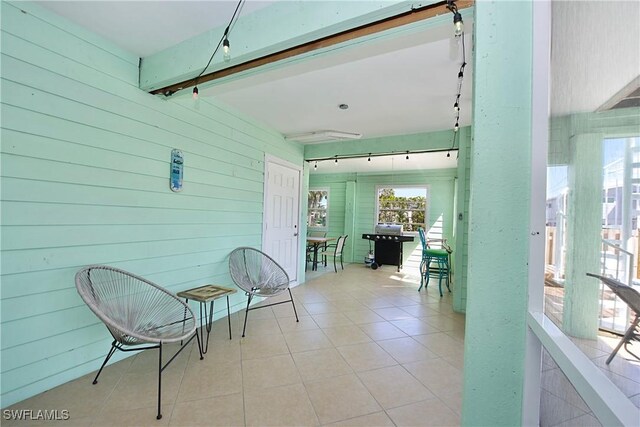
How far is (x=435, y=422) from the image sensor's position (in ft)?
5.45

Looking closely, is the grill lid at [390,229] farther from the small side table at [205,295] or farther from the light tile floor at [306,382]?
the small side table at [205,295]

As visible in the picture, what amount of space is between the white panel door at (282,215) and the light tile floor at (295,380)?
1212 millimetres

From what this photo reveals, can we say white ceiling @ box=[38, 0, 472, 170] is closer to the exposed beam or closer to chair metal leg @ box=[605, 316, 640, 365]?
the exposed beam

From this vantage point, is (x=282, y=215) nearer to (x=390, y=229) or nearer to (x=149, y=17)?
(x=149, y=17)

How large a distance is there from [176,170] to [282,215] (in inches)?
79.3

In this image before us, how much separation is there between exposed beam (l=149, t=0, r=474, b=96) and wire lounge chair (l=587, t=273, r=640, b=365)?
4.42 ft

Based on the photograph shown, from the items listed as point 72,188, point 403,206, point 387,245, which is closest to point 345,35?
point 72,188

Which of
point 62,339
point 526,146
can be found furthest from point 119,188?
point 526,146

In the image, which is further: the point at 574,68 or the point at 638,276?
the point at 574,68

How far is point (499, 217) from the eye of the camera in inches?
39.5

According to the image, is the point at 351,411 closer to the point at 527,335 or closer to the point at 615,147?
the point at 527,335

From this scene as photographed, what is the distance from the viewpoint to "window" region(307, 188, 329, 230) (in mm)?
8148

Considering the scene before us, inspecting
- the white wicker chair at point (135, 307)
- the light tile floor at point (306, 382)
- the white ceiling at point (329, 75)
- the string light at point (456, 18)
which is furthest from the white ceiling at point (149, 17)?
the light tile floor at point (306, 382)

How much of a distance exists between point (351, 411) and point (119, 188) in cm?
242
